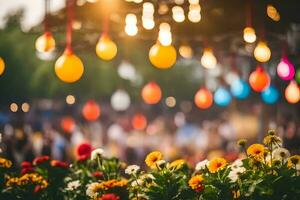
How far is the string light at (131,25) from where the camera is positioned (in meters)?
6.87

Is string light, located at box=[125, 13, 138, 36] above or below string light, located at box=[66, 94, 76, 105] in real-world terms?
above

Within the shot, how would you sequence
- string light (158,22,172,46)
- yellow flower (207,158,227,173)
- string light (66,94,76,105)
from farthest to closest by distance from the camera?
string light (66,94,76,105) < string light (158,22,172,46) < yellow flower (207,158,227,173)

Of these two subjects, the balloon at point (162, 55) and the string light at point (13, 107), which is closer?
the balloon at point (162, 55)

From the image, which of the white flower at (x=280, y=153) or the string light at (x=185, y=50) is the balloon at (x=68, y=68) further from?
the string light at (x=185, y=50)

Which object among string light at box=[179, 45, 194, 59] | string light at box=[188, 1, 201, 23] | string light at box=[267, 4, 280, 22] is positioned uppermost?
string light at box=[188, 1, 201, 23]

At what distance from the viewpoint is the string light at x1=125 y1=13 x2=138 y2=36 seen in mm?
6866

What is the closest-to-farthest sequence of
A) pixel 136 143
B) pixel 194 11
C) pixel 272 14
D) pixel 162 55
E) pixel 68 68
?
pixel 68 68
pixel 162 55
pixel 272 14
pixel 194 11
pixel 136 143

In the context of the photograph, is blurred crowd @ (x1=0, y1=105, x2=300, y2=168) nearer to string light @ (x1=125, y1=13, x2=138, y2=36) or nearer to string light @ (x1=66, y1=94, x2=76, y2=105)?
string light @ (x1=125, y1=13, x2=138, y2=36)

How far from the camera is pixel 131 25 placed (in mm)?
6996

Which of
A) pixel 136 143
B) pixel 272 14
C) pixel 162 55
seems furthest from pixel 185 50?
pixel 162 55

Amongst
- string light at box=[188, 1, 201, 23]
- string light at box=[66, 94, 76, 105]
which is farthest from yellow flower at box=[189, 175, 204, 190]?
string light at box=[66, 94, 76, 105]

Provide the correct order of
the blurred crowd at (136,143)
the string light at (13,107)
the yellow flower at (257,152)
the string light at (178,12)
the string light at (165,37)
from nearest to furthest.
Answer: the yellow flower at (257,152)
the string light at (165,37)
the string light at (178,12)
the blurred crowd at (136,143)
the string light at (13,107)

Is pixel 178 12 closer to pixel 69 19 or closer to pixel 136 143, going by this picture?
pixel 69 19

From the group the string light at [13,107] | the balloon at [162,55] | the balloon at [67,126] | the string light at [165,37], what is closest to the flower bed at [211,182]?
the balloon at [162,55]
